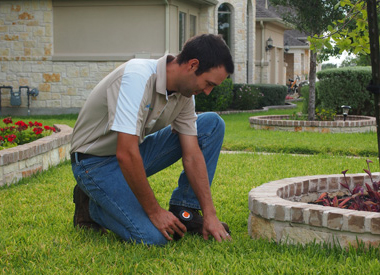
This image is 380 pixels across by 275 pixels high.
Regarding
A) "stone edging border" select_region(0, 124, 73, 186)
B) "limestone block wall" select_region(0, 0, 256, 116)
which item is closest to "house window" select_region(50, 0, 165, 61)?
"limestone block wall" select_region(0, 0, 256, 116)

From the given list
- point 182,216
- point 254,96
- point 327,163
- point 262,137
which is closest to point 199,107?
point 254,96

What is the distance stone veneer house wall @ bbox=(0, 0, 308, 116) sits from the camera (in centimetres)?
1581

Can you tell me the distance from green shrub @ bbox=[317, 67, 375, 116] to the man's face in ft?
34.0

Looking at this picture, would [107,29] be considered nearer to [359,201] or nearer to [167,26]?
[167,26]

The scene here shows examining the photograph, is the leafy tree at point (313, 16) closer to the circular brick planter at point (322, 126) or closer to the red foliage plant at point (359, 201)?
the circular brick planter at point (322, 126)

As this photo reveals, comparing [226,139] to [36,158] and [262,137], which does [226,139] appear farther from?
[36,158]

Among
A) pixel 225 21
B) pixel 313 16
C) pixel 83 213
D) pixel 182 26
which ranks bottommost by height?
pixel 83 213

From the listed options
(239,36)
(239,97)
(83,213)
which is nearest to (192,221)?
(83,213)

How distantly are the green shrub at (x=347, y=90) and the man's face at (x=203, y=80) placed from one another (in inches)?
408

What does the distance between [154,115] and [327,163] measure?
12.8 feet

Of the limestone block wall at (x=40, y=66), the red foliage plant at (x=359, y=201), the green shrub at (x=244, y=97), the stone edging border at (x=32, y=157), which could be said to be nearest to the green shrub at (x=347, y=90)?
the green shrub at (x=244, y=97)

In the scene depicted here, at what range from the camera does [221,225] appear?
11.9ft

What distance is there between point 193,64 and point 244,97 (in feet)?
49.3

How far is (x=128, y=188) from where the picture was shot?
11.6 ft
